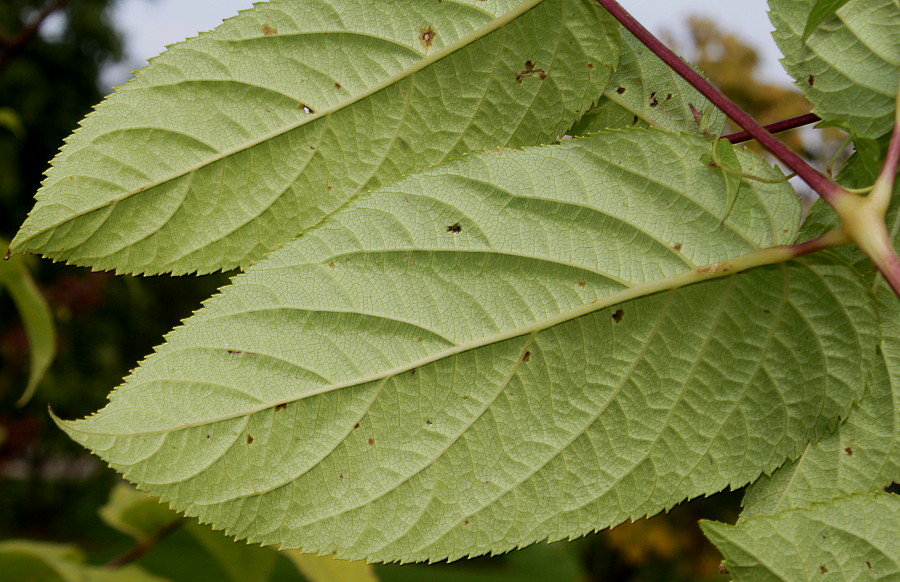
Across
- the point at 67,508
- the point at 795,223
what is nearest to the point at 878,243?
the point at 795,223

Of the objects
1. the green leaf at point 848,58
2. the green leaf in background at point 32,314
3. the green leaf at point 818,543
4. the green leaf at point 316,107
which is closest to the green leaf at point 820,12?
the green leaf at point 848,58

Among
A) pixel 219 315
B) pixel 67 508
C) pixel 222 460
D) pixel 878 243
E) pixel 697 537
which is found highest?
pixel 878 243

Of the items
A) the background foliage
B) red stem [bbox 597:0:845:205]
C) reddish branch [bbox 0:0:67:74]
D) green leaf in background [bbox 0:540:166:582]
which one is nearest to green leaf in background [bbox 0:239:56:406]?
green leaf in background [bbox 0:540:166:582]

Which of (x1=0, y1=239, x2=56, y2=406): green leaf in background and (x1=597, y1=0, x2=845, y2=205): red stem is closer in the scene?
(x1=597, y1=0, x2=845, y2=205): red stem

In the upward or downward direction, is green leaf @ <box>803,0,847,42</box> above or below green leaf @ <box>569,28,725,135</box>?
above

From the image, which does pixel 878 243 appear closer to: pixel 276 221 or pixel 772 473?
pixel 772 473

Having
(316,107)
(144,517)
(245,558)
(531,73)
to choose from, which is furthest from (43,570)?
(531,73)

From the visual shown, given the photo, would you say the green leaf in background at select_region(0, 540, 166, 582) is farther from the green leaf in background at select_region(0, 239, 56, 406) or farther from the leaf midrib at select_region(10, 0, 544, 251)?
the leaf midrib at select_region(10, 0, 544, 251)
